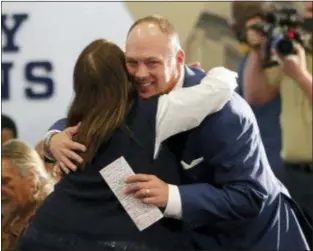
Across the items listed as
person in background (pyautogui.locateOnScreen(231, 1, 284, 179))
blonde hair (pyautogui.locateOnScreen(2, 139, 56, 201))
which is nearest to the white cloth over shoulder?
person in background (pyautogui.locateOnScreen(231, 1, 284, 179))

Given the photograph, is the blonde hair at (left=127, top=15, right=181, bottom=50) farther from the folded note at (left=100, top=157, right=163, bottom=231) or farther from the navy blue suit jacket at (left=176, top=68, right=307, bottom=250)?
the folded note at (left=100, top=157, right=163, bottom=231)

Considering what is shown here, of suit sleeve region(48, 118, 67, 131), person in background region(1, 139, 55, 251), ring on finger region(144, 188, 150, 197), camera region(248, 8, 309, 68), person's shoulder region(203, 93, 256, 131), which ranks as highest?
camera region(248, 8, 309, 68)

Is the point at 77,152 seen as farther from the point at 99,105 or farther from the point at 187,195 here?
the point at 187,195

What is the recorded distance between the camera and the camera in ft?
6.08

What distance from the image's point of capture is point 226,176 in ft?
5.26

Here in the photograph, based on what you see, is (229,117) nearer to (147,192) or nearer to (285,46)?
(147,192)

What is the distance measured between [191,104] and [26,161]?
0.59 meters

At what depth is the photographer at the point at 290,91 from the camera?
187 cm

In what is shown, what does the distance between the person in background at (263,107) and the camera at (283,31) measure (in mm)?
29

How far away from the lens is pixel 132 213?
1681 mm

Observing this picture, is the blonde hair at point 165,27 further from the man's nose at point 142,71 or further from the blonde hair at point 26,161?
the blonde hair at point 26,161

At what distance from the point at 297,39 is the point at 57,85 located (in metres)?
0.67

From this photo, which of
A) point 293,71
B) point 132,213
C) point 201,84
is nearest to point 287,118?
point 293,71

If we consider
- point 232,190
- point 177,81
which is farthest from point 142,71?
point 232,190
